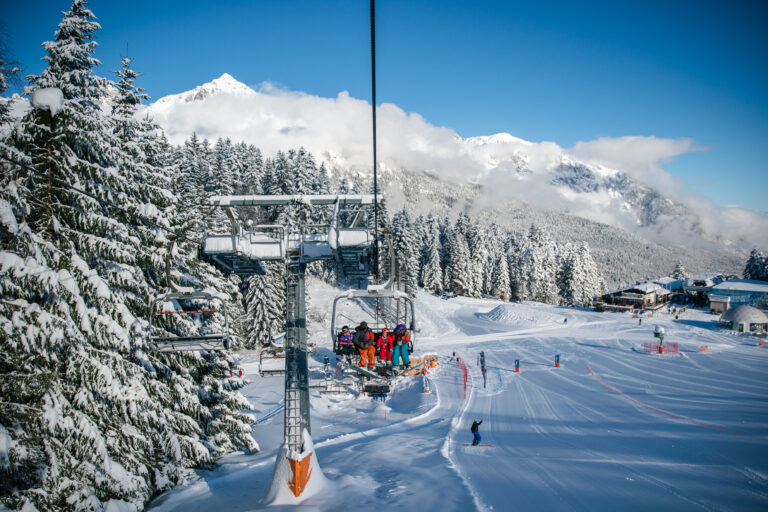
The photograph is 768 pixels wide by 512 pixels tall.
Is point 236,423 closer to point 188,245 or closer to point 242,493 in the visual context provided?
point 242,493

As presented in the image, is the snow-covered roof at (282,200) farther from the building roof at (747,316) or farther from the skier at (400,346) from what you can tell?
the building roof at (747,316)

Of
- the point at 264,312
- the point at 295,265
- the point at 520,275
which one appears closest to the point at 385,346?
the point at 295,265

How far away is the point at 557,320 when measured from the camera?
5259 cm

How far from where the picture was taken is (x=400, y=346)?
12.0 meters

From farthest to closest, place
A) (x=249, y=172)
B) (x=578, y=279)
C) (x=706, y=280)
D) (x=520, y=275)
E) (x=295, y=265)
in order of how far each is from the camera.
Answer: (x=706, y=280) → (x=520, y=275) → (x=578, y=279) → (x=249, y=172) → (x=295, y=265)

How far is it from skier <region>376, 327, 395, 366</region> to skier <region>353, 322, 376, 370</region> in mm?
230

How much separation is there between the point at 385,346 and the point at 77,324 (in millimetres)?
7949

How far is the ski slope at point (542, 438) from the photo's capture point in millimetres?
10641

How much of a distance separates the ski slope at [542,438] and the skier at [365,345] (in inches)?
133

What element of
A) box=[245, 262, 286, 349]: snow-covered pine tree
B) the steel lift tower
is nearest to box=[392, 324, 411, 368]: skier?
the steel lift tower

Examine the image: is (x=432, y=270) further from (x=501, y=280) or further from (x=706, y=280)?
(x=706, y=280)

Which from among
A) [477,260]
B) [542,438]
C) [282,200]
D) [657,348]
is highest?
[477,260]

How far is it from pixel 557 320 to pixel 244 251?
169 feet

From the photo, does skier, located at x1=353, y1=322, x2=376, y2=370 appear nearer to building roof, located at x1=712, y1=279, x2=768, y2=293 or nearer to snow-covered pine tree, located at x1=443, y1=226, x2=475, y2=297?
snow-covered pine tree, located at x1=443, y1=226, x2=475, y2=297
